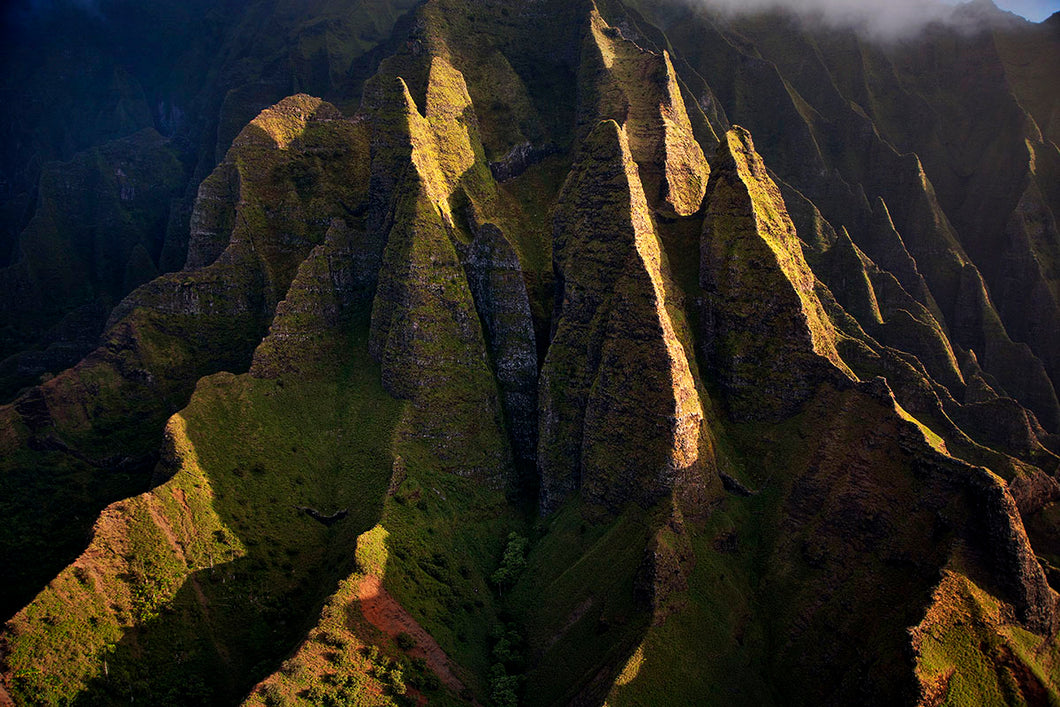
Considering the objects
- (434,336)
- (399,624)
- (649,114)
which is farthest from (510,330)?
(399,624)

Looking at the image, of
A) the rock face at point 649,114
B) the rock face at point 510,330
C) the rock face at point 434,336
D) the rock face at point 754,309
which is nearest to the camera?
the rock face at point 754,309

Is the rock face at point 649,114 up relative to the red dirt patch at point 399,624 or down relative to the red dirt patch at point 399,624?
up

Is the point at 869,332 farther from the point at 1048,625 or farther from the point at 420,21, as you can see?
the point at 420,21

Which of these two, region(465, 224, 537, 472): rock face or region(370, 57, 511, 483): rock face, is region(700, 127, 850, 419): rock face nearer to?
region(465, 224, 537, 472): rock face

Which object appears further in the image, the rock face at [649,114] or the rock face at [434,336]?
the rock face at [649,114]

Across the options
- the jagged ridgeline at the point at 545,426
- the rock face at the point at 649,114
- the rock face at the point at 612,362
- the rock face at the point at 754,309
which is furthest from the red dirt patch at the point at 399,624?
the rock face at the point at 649,114

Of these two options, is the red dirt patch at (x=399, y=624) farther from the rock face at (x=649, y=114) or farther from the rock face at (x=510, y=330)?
the rock face at (x=649, y=114)

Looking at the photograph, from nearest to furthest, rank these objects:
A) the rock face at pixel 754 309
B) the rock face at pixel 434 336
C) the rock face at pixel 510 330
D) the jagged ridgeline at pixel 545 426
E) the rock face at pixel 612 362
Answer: the jagged ridgeline at pixel 545 426 < the rock face at pixel 612 362 < the rock face at pixel 754 309 < the rock face at pixel 434 336 < the rock face at pixel 510 330
